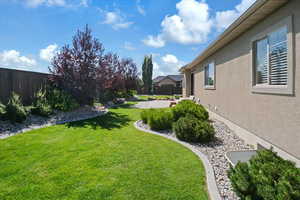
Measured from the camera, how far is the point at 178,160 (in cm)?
415

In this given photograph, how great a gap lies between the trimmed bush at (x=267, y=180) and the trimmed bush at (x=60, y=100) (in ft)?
32.4

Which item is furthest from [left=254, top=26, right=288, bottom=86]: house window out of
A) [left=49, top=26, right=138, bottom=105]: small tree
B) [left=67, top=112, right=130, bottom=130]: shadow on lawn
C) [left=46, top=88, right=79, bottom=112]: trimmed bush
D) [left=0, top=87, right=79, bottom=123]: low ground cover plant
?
[left=46, top=88, right=79, bottom=112]: trimmed bush

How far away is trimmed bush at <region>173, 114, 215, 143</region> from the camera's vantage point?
215 inches

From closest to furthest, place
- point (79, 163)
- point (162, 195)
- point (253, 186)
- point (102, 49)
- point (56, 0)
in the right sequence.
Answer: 1. point (253, 186)
2. point (162, 195)
3. point (79, 163)
4. point (56, 0)
5. point (102, 49)

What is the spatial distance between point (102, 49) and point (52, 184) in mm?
9687

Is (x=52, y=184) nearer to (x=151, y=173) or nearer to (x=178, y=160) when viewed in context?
(x=151, y=173)

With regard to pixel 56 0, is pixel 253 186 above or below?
below

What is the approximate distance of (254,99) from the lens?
4.91 metres

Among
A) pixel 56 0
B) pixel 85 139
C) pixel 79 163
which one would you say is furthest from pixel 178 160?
pixel 56 0

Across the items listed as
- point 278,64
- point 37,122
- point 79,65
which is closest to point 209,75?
point 278,64

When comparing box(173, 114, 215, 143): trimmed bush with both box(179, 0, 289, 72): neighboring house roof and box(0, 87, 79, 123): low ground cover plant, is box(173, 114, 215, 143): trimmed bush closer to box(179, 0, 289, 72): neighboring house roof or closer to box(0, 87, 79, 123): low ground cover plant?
box(179, 0, 289, 72): neighboring house roof

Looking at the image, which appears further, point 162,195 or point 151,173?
point 151,173

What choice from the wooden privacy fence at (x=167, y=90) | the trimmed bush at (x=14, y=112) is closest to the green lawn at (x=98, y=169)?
the trimmed bush at (x=14, y=112)

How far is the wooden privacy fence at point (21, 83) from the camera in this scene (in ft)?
26.6
